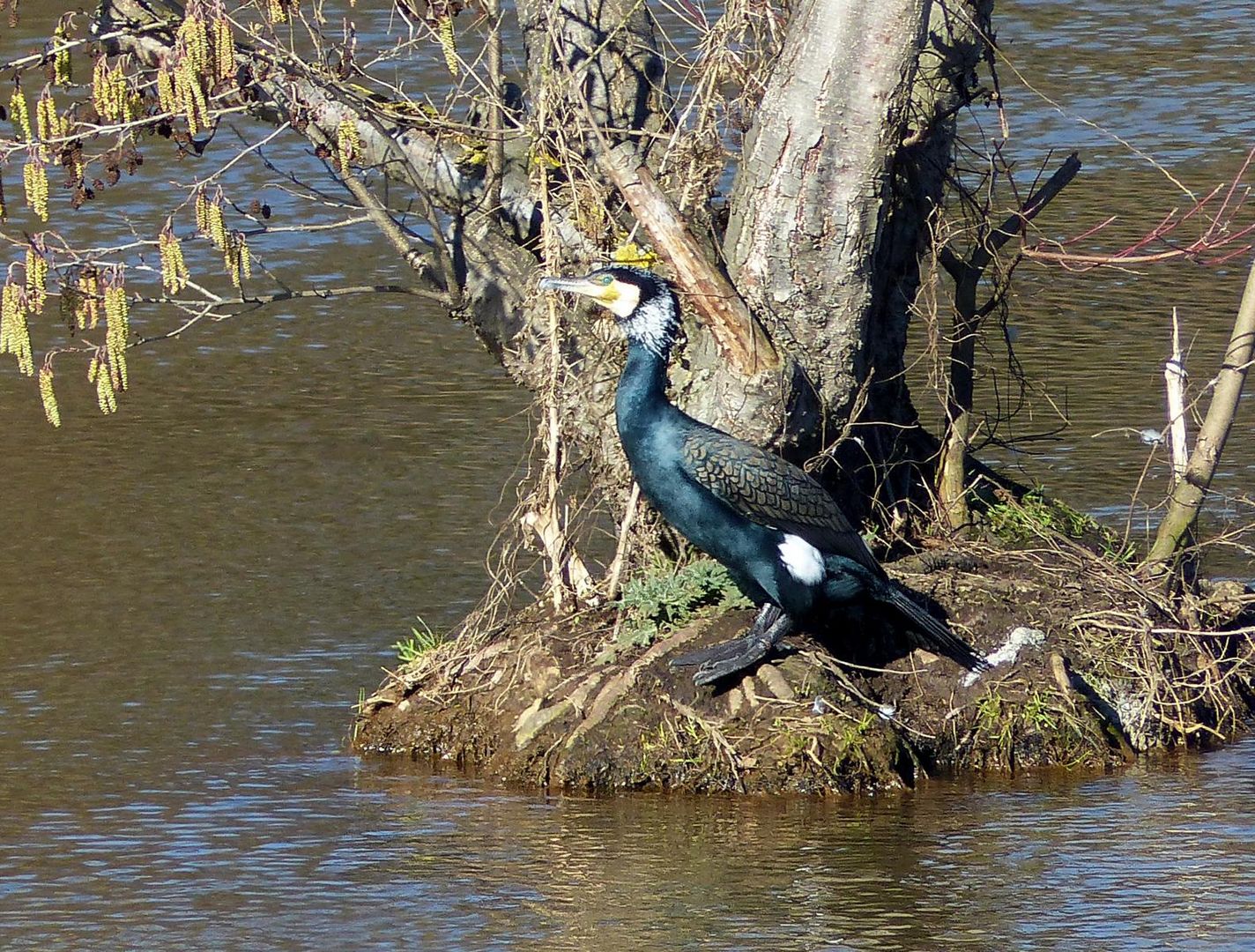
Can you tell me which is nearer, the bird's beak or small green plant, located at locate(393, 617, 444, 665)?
the bird's beak

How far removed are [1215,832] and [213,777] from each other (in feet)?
9.75

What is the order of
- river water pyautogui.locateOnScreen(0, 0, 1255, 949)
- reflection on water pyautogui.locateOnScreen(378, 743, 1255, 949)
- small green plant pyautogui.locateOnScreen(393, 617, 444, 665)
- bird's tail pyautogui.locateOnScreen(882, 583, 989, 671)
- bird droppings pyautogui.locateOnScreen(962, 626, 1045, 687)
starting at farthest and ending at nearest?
small green plant pyautogui.locateOnScreen(393, 617, 444, 665) < bird droppings pyautogui.locateOnScreen(962, 626, 1045, 687) < bird's tail pyautogui.locateOnScreen(882, 583, 989, 671) < river water pyautogui.locateOnScreen(0, 0, 1255, 949) < reflection on water pyautogui.locateOnScreen(378, 743, 1255, 949)

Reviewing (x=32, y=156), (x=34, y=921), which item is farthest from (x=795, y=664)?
(x=32, y=156)

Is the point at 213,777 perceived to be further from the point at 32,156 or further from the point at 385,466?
the point at 385,466

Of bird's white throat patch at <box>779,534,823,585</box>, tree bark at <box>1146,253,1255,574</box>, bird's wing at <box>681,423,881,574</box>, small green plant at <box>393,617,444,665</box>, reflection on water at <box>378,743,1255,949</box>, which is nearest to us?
reflection on water at <box>378,743,1255,949</box>

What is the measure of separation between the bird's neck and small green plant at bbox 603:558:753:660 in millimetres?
681

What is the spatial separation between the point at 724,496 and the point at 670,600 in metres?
0.63

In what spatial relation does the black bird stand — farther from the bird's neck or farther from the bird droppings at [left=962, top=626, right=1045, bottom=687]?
the bird droppings at [left=962, top=626, right=1045, bottom=687]

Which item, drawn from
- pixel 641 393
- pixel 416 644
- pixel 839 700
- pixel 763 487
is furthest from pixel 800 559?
pixel 416 644

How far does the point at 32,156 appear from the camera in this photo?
6.51 meters

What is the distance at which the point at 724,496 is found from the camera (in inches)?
253

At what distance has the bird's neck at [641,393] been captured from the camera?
6480 mm

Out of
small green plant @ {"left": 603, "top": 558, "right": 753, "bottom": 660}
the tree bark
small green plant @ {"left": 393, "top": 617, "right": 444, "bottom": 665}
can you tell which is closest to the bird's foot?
small green plant @ {"left": 603, "top": 558, "right": 753, "bottom": 660}

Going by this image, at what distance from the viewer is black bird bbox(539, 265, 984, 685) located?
6441 millimetres
